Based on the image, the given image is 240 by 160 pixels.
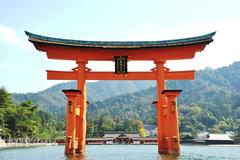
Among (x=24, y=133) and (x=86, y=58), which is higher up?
(x=86, y=58)

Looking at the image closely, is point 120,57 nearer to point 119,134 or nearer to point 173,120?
point 173,120

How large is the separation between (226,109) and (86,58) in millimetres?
144150

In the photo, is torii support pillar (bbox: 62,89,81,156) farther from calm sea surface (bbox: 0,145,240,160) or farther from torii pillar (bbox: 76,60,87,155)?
torii pillar (bbox: 76,60,87,155)

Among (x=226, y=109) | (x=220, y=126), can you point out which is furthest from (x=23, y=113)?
(x=226, y=109)

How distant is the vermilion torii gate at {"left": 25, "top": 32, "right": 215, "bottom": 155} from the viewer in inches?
836

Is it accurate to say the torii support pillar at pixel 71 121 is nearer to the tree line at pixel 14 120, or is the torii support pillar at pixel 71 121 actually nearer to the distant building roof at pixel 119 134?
the tree line at pixel 14 120

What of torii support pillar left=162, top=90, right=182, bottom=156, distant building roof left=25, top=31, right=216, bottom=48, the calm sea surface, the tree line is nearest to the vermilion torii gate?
distant building roof left=25, top=31, right=216, bottom=48

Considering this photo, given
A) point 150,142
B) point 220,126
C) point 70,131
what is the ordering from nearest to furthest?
point 70,131 → point 150,142 → point 220,126

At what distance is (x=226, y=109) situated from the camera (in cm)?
15600

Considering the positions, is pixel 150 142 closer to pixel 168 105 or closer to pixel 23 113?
pixel 23 113

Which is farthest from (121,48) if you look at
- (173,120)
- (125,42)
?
(173,120)

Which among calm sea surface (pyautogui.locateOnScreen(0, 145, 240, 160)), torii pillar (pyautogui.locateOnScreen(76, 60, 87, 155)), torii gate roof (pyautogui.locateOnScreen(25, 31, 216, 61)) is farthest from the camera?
torii gate roof (pyautogui.locateOnScreen(25, 31, 216, 61))

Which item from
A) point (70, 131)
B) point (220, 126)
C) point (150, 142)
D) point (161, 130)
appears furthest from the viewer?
point (220, 126)

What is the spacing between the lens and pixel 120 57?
888 inches
